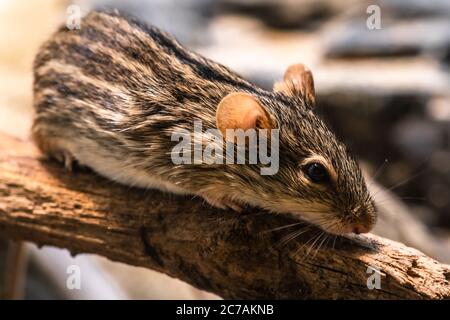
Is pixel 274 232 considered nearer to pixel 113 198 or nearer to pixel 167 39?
pixel 113 198

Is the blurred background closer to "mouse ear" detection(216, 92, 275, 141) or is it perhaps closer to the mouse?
the mouse

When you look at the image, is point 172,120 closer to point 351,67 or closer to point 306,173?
point 306,173

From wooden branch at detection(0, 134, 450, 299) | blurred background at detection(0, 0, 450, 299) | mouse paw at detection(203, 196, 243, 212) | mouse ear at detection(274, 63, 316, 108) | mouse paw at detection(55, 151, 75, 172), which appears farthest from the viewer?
blurred background at detection(0, 0, 450, 299)

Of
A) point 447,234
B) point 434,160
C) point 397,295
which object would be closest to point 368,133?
point 434,160

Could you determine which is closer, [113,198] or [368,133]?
[113,198]

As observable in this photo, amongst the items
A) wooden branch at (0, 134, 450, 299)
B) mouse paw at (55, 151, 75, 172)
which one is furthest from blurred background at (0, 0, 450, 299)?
wooden branch at (0, 134, 450, 299)

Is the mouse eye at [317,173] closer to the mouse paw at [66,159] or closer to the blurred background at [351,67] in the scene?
the mouse paw at [66,159]
